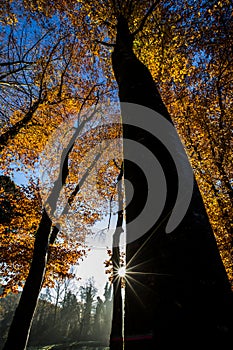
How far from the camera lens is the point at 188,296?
1.26m

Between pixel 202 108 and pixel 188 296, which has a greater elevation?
pixel 202 108

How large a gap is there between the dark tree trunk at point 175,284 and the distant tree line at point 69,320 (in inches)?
1947

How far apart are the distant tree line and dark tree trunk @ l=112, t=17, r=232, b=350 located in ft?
162

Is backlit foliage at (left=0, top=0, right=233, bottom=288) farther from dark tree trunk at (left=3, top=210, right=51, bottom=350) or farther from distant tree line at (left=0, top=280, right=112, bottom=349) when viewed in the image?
distant tree line at (left=0, top=280, right=112, bottom=349)

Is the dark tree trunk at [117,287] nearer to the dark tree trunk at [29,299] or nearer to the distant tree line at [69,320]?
the dark tree trunk at [29,299]

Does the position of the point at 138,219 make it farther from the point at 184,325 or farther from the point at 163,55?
the point at 163,55

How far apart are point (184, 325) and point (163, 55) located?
9.71 meters

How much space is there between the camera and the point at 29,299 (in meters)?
6.84

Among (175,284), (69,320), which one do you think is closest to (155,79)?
(175,284)

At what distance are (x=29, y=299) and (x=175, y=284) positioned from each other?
294 inches

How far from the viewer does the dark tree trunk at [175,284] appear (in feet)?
3.69

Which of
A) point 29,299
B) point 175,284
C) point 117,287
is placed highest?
point 117,287

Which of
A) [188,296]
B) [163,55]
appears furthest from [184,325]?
[163,55]

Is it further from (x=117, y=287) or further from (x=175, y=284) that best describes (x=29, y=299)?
(x=175, y=284)
